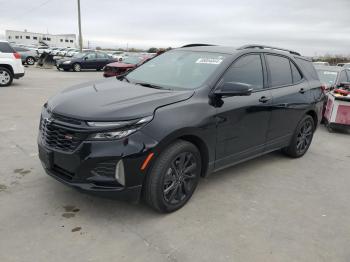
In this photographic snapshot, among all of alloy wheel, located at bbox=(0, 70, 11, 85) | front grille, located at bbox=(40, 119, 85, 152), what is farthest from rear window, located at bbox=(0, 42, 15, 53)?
front grille, located at bbox=(40, 119, 85, 152)

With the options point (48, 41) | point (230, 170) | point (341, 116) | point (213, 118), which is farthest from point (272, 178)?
point (48, 41)

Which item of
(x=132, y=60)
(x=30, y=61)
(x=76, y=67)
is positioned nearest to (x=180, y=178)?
(x=132, y=60)

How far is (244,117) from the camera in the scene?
13.8ft

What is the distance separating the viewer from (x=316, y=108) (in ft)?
19.0

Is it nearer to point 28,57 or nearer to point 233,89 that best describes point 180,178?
point 233,89

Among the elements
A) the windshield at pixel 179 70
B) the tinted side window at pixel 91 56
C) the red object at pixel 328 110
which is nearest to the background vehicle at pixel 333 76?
the red object at pixel 328 110

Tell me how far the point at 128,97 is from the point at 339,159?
419 centimetres

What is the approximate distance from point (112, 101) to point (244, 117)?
1663 mm

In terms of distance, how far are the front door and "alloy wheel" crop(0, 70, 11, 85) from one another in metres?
10.9

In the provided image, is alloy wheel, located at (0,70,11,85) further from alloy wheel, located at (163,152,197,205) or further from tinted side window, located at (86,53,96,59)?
tinted side window, located at (86,53,96,59)

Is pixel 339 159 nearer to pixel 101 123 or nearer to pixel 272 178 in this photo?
pixel 272 178

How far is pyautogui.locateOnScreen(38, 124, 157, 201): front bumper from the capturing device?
3.10 metres

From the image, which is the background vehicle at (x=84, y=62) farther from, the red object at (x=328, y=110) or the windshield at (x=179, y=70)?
the windshield at (x=179, y=70)

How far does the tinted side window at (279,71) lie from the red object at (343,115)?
3180mm
